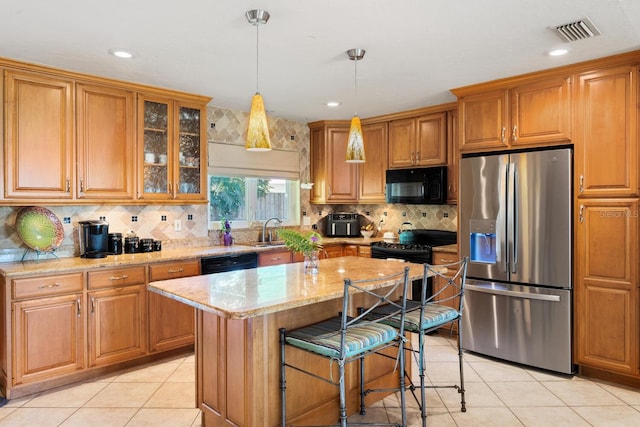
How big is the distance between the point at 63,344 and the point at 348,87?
3.11 m

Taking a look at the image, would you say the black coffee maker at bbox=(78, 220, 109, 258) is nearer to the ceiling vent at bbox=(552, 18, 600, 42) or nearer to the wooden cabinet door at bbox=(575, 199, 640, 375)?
Result: the ceiling vent at bbox=(552, 18, 600, 42)

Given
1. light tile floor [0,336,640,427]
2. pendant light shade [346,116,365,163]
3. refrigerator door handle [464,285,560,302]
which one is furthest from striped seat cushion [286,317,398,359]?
refrigerator door handle [464,285,560,302]

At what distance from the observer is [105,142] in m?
3.70

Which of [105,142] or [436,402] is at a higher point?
[105,142]

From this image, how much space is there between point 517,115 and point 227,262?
2.89 meters

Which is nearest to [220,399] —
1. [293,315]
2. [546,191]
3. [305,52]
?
[293,315]

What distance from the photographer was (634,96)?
10.4ft

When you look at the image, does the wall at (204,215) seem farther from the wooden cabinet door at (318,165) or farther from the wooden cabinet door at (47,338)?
the wooden cabinet door at (47,338)

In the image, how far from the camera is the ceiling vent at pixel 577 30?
2.59 meters

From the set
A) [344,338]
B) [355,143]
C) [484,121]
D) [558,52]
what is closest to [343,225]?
[484,121]

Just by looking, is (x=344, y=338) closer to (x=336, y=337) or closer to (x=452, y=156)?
(x=336, y=337)

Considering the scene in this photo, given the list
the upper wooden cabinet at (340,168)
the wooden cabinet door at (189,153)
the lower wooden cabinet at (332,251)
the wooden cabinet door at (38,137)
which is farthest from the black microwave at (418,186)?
the wooden cabinet door at (38,137)

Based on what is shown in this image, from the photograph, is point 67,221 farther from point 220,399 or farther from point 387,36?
point 387,36

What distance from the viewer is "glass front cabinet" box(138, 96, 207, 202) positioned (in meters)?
3.97
